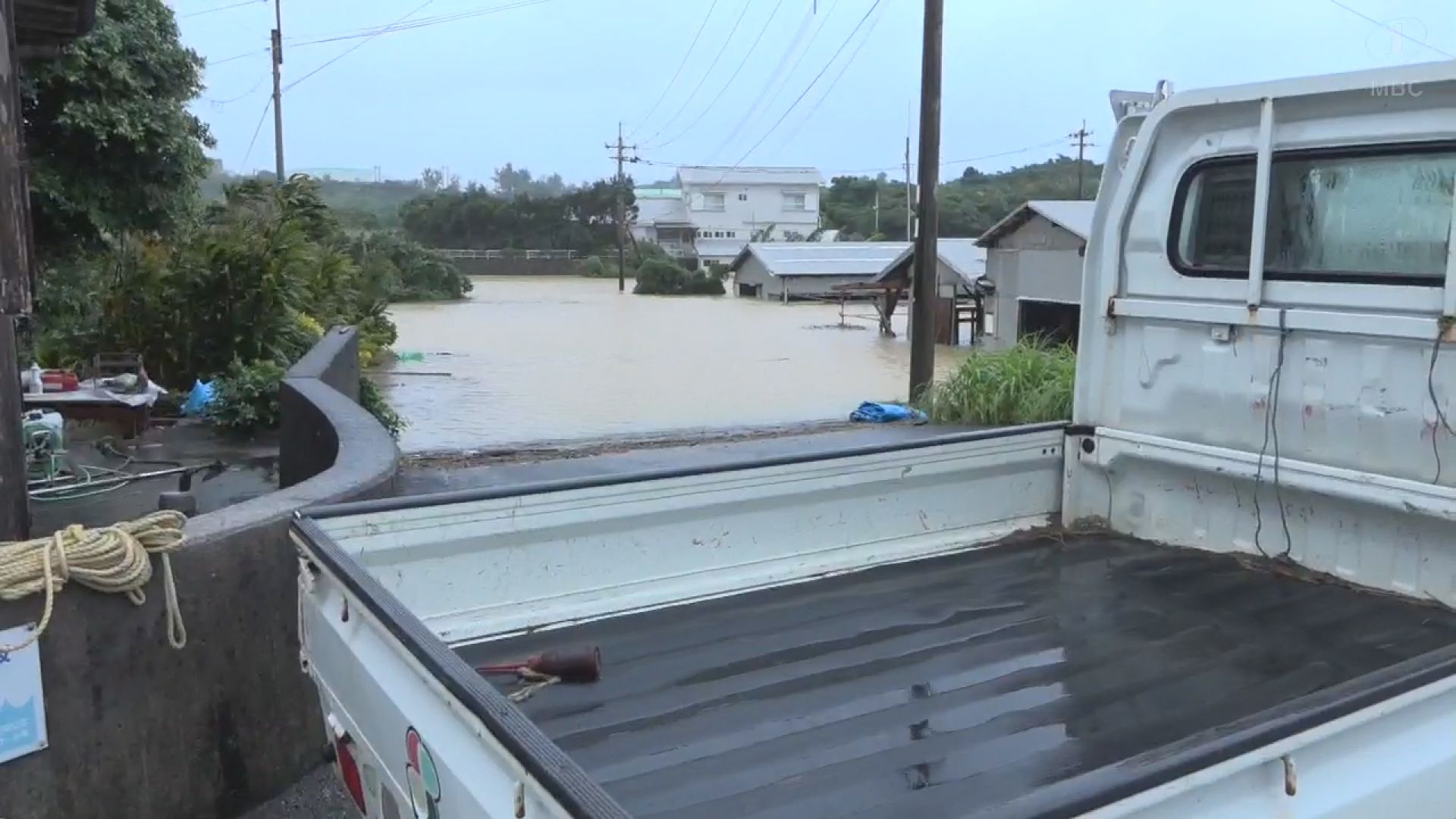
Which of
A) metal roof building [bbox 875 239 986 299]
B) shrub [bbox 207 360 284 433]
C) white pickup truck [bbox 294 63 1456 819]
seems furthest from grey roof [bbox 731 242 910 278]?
white pickup truck [bbox 294 63 1456 819]

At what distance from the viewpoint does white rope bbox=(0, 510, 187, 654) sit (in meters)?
3.21

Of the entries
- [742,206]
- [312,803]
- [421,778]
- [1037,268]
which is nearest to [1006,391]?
[312,803]

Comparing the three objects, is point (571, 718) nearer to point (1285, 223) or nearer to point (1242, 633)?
point (1242, 633)

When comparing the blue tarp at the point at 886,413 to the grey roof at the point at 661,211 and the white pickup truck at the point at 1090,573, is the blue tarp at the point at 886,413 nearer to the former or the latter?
the white pickup truck at the point at 1090,573

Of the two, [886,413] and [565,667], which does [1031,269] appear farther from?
[565,667]

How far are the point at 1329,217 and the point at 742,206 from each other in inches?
4035

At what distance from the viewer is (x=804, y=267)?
195ft

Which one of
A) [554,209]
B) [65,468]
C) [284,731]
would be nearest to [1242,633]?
[284,731]

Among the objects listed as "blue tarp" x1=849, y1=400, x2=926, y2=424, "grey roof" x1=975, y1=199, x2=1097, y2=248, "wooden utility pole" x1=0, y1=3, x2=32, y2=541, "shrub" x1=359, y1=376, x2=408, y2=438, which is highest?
"grey roof" x1=975, y1=199, x2=1097, y2=248

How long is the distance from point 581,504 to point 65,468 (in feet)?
18.3

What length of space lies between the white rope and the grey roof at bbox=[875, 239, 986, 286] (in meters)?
32.2

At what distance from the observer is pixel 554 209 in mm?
94812

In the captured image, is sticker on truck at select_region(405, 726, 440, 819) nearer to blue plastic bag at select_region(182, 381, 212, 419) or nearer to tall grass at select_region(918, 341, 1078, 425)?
blue plastic bag at select_region(182, 381, 212, 419)

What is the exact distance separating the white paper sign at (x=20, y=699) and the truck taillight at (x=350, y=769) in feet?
3.32
